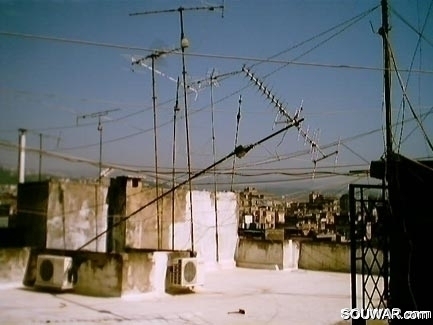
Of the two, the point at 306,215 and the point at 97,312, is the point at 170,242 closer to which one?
the point at 97,312

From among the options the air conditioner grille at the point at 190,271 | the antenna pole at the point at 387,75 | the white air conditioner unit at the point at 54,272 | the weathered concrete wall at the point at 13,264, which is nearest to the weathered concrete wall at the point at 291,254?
the air conditioner grille at the point at 190,271

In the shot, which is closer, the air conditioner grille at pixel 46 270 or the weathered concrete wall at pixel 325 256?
the air conditioner grille at pixel 46 270

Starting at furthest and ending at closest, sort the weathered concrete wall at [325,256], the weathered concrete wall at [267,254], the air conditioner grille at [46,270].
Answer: the weathered concrete wall at [267,254] < the weathered concrete wall at [325,256] < the air conditioner grille at [46,270]

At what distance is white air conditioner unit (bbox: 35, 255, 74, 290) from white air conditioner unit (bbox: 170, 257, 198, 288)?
265 centimetres

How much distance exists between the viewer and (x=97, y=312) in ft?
29.1

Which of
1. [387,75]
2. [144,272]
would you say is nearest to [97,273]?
[144,272]

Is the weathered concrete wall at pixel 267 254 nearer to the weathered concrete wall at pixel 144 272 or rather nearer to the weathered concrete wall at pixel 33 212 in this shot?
the weathered concrete wall at pixel 144 272

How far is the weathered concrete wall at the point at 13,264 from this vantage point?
11344 mm

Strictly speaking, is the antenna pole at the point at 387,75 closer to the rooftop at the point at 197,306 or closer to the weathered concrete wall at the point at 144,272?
the rooftop at the point at 197,306

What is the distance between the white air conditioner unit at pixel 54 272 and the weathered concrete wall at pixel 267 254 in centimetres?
952

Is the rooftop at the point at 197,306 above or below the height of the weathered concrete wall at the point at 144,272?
below

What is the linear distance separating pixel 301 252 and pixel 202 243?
177 inches

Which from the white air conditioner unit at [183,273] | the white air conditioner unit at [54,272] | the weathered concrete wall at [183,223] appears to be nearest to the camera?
the white air conditioner unit at [54,272]

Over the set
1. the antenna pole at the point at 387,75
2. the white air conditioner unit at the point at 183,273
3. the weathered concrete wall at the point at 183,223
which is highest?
the antenna pole at the point at 387,75
